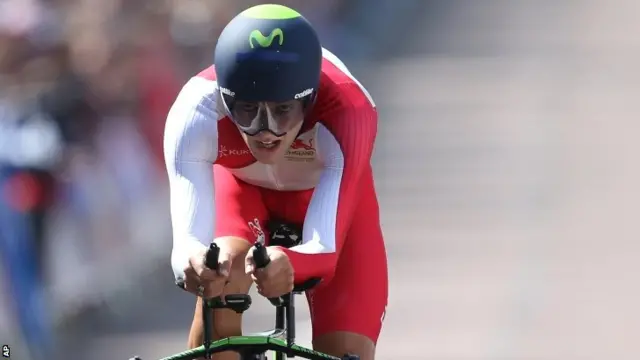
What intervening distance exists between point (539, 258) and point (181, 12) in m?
3.01

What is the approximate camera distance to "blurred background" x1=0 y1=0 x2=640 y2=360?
8.05 m

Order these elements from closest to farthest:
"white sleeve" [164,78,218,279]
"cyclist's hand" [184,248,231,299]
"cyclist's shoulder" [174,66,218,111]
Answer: "cyclist's hand" [184,248,231,299] → "white sleeve" [164,78,218,279] → "cyclist's shoulder" [174,66,218,111]

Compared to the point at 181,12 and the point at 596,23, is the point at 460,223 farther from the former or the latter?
the point at 596,23

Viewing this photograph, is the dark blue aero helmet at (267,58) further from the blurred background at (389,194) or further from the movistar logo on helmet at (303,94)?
the blurred background at (389,194)

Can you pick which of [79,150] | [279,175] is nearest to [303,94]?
Result: [279,175]

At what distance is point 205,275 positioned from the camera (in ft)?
14.8

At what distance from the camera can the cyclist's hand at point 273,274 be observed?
14.5 feet

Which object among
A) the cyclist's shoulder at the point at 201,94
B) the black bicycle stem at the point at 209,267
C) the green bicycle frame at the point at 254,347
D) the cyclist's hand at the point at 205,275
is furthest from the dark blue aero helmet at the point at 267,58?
the green bicycle frame at the point at 254,347

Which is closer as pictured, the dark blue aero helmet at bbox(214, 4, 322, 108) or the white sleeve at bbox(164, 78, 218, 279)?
the dark blue aero helmet at bbox(214, 4, 322, 108)

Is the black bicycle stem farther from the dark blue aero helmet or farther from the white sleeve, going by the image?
the dark blue aero helmet

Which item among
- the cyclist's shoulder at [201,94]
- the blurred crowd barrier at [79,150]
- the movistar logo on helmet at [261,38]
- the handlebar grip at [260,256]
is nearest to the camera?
the handlebar grip at [260,256]

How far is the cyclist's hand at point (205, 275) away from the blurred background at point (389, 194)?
3.33m

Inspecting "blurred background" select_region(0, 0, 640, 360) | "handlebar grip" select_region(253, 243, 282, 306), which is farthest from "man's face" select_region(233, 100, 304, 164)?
"blurred background" select_region(0, 0, 640, 360)

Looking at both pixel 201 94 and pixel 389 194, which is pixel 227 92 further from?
pixel 389 194
